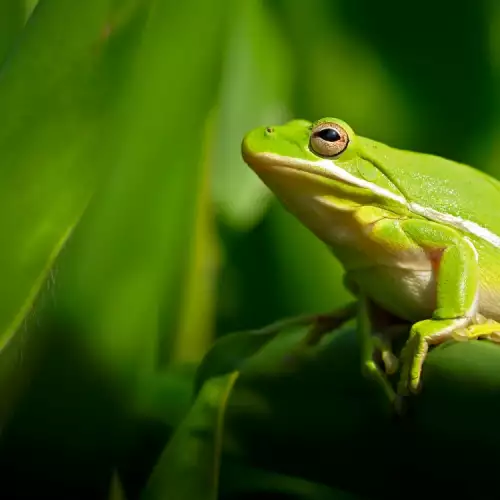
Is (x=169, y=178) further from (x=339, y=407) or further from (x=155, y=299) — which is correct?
(x=339, y=407)

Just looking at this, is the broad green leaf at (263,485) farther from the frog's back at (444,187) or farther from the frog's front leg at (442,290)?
the frog's back at (444,187)

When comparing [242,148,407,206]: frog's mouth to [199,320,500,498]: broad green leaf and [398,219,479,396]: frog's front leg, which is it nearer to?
[398,219,479,396]: frog's front leg

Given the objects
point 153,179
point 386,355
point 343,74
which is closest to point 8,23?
point 153,179

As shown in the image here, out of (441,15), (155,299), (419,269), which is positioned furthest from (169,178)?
(441,15)

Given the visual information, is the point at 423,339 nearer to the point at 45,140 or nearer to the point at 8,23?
the point at 45,140

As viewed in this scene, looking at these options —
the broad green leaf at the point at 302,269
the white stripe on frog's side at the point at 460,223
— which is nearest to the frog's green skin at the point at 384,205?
the white stripe on frog's side at the point at 460,223
